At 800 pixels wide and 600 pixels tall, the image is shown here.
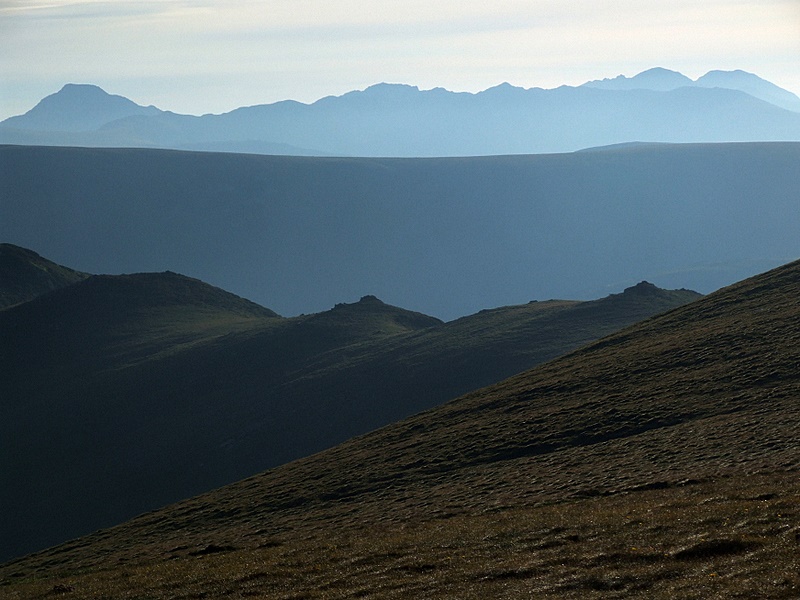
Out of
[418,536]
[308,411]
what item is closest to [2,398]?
[308,411]

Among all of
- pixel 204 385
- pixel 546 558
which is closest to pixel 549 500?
pixel 546 558

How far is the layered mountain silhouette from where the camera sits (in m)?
96.6

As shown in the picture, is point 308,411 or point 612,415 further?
point 308,411

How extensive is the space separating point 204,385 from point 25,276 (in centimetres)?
8700

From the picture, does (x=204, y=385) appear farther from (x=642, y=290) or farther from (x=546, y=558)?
(x=546, y=558)

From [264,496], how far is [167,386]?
71426 mm

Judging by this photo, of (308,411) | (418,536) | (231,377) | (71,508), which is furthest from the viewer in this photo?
(231,377)

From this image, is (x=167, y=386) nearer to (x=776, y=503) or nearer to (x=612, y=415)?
(x=612, y=415)

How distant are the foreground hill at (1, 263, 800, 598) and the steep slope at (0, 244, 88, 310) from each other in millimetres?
135132

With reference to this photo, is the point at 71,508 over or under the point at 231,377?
under

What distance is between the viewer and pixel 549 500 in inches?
1353

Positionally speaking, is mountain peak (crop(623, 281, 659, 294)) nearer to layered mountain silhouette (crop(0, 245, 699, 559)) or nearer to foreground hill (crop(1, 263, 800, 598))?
layered mountain silhouette (crop(0, 245, 699, 559))

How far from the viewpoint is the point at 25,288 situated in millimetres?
183125

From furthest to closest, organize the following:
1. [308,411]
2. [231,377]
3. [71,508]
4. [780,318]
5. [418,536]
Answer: [231,377] → [308,411] → [71,508] → [780,318] → [418,536]
